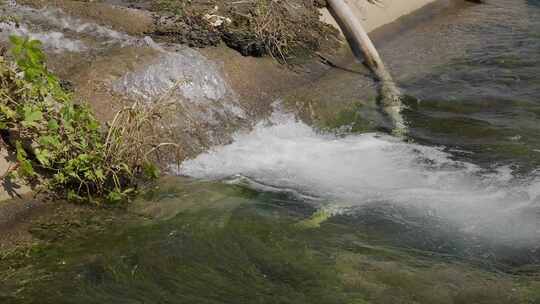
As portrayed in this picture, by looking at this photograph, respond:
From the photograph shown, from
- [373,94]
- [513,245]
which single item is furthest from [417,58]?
[513,245]

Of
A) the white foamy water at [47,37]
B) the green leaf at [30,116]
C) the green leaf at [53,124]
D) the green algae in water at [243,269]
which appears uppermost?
the white foamy water at [47,37]

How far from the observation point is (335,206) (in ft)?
18.4

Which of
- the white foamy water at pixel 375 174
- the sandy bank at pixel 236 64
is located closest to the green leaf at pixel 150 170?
the white foamy water at pixel 375 174

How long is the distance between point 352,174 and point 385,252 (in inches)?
65.2

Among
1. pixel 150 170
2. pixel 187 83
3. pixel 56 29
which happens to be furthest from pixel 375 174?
pixel 56 29

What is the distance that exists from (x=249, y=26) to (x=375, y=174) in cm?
305

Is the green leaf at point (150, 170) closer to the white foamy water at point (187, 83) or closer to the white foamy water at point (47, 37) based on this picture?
the white foamy water at point (187, 83)

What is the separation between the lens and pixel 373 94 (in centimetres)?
834

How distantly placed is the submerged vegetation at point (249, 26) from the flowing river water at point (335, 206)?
1.89ft

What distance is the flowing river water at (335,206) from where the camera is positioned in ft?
14.1

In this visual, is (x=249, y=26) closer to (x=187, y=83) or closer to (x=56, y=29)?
(x=187, y=83)

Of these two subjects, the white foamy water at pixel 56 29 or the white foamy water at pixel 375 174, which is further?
the white foamy water at pixel 56 29

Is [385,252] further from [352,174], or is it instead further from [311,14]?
[311,14]

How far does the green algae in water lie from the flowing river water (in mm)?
14
